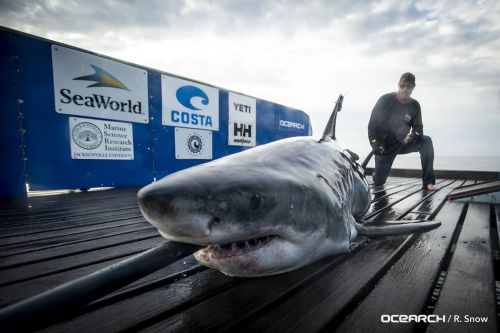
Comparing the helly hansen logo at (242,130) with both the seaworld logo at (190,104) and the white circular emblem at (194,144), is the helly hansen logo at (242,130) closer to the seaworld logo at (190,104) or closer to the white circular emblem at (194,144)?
the seaworld logo at (190,104)

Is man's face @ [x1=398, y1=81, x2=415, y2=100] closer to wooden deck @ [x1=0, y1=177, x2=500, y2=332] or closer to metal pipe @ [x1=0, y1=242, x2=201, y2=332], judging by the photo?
wooden deck @ [x1=0, y1=177, x2=500, y2=332]

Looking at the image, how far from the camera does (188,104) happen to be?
207 inches

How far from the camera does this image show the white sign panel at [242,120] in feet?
20.2

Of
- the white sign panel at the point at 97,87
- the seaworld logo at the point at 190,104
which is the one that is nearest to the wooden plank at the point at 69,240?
the white sign panel at the point at 97,87

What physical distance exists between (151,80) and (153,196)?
459cm

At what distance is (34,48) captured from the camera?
3.50 meters

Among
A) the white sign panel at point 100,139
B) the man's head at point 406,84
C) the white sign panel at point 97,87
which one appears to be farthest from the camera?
the man's head at point 406,84

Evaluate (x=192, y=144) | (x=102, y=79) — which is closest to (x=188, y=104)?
(x=192, y=144)

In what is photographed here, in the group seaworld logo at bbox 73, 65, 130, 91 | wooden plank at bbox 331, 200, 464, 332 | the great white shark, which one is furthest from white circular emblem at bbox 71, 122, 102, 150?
wooden plank at bbox 331, 200, 464, 332

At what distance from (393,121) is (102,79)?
4.94 meters

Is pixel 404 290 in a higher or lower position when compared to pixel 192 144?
lower

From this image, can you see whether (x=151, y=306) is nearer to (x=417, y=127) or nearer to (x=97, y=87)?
(x=97, y=87)

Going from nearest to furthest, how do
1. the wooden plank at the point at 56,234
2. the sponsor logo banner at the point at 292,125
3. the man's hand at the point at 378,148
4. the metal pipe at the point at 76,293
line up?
1. the metal pipe at the point at 76,293
2. the wooden plank at the point at 56,234
3. the man's hand at the point at 378,148
4. the sponsor logo banner at the point at 292,125

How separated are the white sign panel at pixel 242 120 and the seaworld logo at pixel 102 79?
2460 mm
